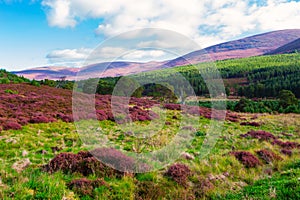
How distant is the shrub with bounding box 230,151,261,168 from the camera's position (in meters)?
8.20

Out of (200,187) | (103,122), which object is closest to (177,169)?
(200,187)

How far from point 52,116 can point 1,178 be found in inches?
452

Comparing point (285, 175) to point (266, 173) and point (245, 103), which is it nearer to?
point (266, 173)

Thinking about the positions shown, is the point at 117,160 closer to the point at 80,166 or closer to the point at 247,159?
the point at 80,166

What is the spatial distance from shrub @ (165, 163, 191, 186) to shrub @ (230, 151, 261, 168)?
2.66 metres

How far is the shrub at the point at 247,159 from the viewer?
820cm

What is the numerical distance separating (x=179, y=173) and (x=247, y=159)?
3449mm

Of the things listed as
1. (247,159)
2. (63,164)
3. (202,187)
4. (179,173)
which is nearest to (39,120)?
(63,164)

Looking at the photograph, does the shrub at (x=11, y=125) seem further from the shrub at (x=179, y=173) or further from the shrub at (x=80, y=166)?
the shrub at (x=179, y=173)

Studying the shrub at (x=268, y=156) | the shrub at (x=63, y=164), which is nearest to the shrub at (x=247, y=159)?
the shrub at (x=268, y=156)

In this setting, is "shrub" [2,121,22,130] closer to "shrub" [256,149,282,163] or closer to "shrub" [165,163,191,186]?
"shrub" [165,163,191,186]

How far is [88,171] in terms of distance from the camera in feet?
21.6

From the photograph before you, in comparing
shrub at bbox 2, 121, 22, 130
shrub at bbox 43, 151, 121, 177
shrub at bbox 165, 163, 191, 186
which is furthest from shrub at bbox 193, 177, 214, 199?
shrub at bbox 2, 121, 22, 130

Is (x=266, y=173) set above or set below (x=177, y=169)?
below
